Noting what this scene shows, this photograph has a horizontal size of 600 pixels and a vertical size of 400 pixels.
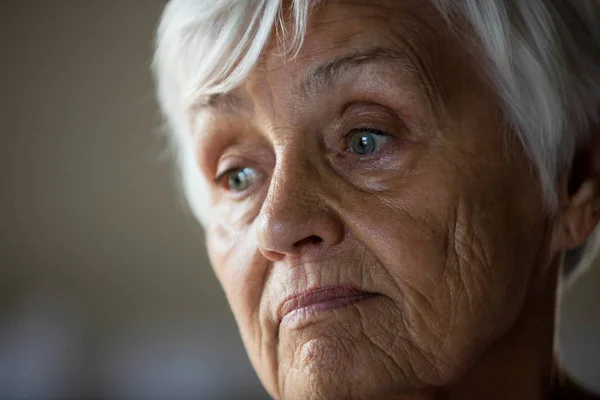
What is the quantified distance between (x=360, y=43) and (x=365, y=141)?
16 cm

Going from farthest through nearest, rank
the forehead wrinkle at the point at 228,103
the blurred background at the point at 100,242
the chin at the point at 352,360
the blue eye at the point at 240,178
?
the blurred background at the point at 100,242 < the blue eye at the point at 240,178 < the forehead wrinkle at the point at 228,103 < the chin at the point at 352,360

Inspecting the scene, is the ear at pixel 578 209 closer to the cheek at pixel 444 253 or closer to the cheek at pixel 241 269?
the cheek at pixel 444 253

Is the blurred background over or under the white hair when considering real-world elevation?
over

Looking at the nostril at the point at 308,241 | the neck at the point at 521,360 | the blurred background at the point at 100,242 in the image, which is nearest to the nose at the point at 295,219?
the nostril at the point at 308,241

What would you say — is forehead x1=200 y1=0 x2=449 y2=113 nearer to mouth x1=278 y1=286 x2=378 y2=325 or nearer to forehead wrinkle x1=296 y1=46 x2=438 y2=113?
forehead wrinkle x1=296 y1=46 x2=438 y2=113

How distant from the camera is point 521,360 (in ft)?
3.88

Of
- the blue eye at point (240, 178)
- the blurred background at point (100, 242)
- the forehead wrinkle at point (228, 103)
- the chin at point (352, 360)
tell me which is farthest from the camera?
the blurred background at point (100, 242)

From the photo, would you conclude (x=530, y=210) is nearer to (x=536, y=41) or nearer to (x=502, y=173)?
(x=502, y=173)

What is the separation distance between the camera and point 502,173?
1041 mm

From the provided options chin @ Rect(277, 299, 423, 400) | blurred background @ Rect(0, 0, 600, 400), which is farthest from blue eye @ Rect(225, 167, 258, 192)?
blurred background @ Rect(0, 0, 600, 400)

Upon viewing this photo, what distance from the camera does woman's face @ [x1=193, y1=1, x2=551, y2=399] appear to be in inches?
39.1

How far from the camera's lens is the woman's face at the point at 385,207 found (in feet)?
3.26

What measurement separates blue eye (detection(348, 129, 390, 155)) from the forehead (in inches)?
4.2

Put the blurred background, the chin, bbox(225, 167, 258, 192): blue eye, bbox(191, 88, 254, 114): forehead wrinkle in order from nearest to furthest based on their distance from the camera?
1. the chin
2. bbox(191, 88, 254, 114): forehead wrinkle
3. bbox(225, 167, 258, 192): blue eye
4. the blurred background
